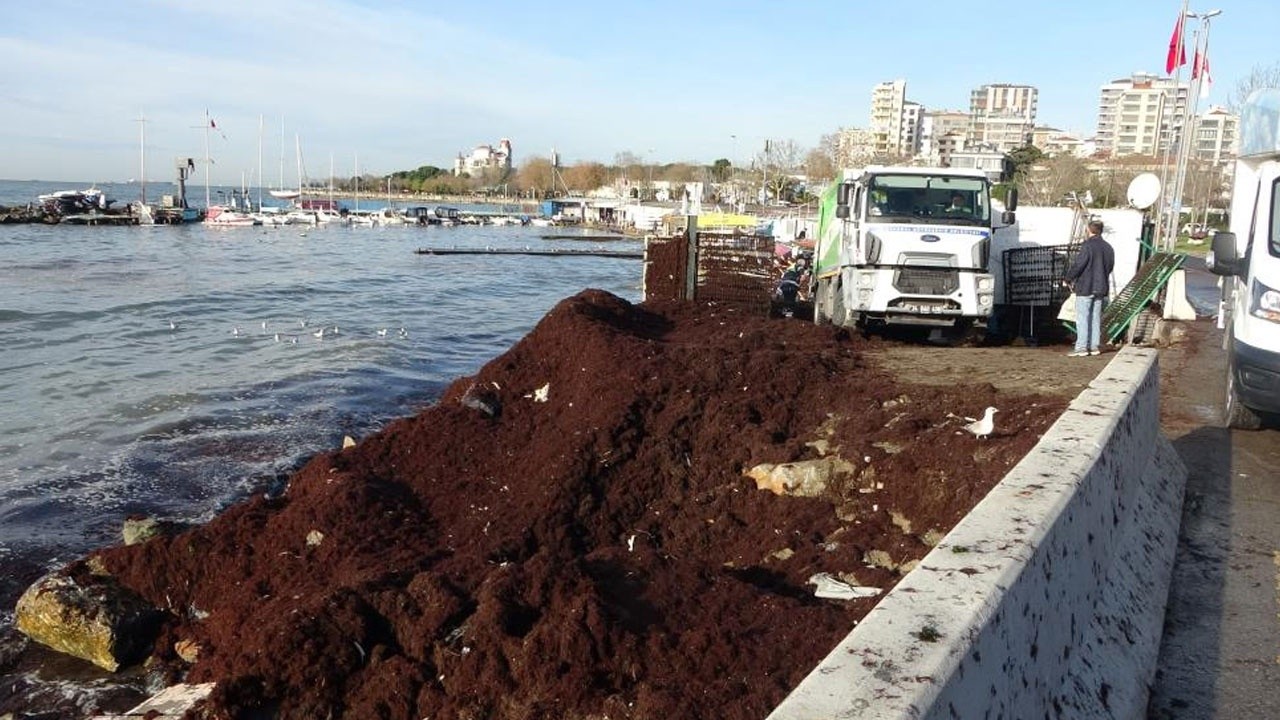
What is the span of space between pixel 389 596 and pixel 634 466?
10.0 ft

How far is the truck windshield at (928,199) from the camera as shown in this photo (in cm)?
1376

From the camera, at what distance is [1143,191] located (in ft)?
58.7

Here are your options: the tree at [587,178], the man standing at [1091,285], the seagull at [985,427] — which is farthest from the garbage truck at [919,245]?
the tree at [587,178]

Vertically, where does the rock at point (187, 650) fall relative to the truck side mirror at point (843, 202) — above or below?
below

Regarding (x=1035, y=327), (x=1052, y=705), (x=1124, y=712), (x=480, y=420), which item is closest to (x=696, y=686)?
(x=1052, y=705)

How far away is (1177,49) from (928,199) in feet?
68.2

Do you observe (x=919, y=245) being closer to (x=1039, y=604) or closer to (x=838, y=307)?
(x=838, y=307)

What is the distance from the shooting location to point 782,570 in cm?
608

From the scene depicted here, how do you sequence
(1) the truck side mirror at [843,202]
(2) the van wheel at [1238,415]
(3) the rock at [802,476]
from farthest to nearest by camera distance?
(1) the truck side mirror at [843,202] → (2) the van wheel at [1238,415] → (3) the rock at [802,476]

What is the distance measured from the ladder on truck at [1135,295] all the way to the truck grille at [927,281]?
275 centimetres

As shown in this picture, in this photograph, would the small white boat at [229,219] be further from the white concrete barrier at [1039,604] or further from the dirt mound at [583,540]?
the white concrete barrier at [1039,604]

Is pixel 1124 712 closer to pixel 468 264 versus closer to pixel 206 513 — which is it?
pixel 206 513

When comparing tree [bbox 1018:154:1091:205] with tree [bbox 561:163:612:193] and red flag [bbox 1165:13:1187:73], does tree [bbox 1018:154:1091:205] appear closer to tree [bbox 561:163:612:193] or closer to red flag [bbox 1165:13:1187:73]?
red flag [bbox 1165:13:1187:73]

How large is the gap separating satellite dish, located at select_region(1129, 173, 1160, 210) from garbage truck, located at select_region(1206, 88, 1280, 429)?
7836 millimetres
